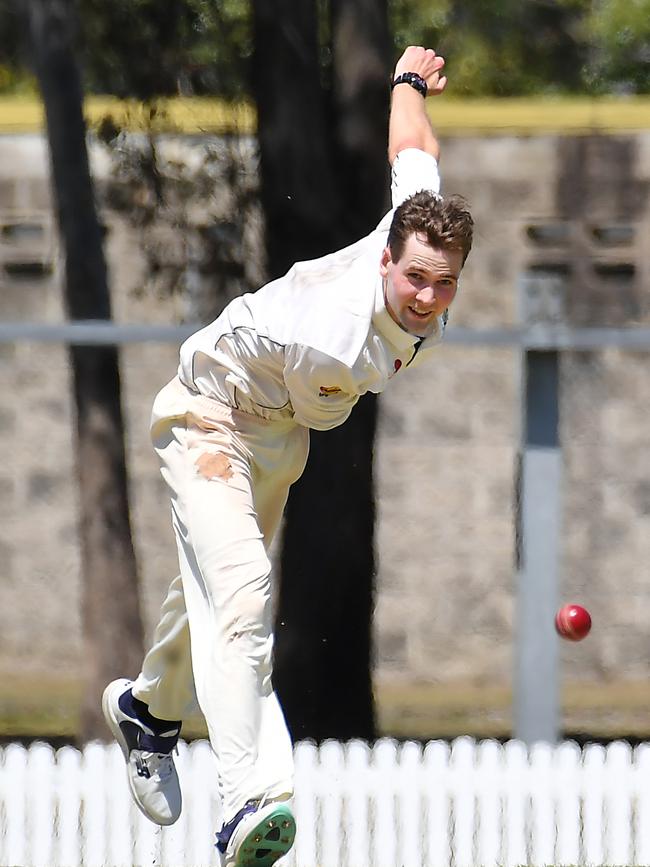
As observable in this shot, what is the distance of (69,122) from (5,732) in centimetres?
326

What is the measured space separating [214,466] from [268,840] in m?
0.93

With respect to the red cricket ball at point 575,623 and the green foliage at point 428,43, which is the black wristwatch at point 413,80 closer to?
the red cricket ball at point 575,623

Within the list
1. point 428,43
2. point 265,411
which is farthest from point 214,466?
point 428,43

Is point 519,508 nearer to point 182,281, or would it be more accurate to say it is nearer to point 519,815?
point 519,815

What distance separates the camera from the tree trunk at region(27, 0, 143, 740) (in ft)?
27.7

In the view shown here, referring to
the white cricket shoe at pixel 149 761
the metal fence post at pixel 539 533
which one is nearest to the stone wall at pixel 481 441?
the metal fence post at pixel 539 533

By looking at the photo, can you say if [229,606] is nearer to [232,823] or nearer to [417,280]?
[232,823]

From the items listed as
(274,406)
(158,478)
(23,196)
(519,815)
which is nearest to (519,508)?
(519,815)

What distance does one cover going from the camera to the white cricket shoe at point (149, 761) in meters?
5.02

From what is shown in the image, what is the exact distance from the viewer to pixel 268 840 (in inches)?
164

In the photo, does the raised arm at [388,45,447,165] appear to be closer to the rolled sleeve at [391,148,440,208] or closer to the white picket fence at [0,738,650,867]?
the rolled sleeve at [391,148,440,208]

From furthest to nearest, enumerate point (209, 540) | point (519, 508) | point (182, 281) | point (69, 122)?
1. point (182, 281)
2. point (69, 122)
3. point (519, 508)
4. point (209, 540)

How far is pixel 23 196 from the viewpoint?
9.67 meters

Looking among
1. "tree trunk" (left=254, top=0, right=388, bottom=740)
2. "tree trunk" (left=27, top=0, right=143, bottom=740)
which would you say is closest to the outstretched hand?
"tree trunk" (left=254, top=0, right=388, bottom=740)
